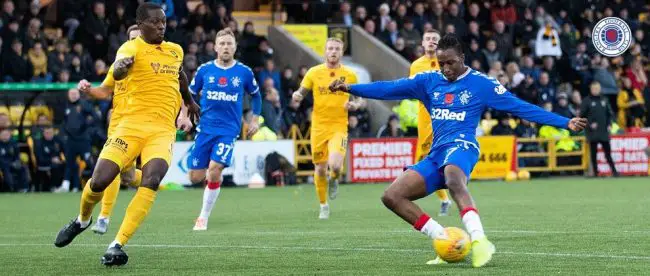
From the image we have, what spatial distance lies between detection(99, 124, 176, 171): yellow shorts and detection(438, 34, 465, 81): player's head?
2575 millimetres

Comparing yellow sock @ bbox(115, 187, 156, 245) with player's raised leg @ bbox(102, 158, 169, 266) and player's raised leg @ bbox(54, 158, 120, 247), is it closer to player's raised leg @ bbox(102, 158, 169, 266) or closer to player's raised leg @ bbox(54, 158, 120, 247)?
player's raised leg @ bbox(102, 158, 169, 266)

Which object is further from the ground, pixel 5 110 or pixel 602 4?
pixel 602 4

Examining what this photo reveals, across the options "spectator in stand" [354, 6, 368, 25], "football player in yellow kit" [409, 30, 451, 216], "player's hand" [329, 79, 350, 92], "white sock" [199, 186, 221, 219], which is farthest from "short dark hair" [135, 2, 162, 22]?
"spectator in stand" [354, 6, 368, 25]

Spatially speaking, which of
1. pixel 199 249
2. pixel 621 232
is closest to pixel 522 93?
pixel 621 232

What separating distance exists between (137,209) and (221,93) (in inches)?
234

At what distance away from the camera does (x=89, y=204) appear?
12664mm

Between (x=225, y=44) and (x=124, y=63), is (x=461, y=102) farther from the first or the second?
(x=225, y=44)

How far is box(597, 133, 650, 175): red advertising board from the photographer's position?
111 feet

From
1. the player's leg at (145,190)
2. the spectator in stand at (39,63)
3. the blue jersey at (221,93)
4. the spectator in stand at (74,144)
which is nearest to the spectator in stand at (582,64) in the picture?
the spectator in stand at (74,144)

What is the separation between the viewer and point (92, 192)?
40.8 feet

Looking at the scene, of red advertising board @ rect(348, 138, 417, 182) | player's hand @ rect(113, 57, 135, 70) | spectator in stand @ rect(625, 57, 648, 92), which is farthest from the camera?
spectator in stand @ rect(625, 57, 648, 92)

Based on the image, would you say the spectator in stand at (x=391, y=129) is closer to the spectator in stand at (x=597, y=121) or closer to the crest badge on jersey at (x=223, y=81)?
the spectator in stand at (x=597, y=121)

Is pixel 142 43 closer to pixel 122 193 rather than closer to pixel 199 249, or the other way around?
pixel 199 249

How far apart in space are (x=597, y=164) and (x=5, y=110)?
47.1 feet
